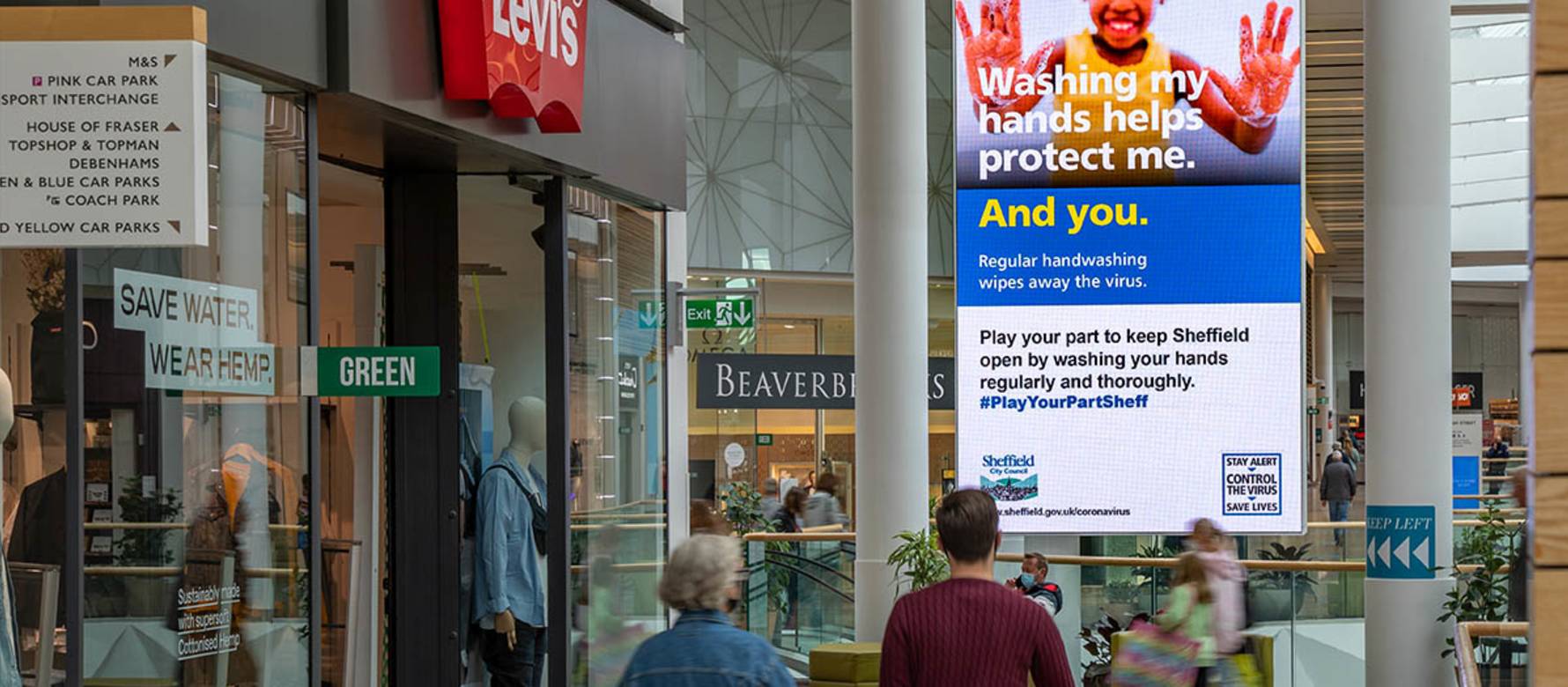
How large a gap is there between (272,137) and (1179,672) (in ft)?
12.5

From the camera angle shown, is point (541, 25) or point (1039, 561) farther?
point (1039, 561)

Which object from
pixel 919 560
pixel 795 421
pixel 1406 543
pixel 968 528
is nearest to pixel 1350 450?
pixel 795 421

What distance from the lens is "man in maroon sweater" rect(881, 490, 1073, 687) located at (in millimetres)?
3793

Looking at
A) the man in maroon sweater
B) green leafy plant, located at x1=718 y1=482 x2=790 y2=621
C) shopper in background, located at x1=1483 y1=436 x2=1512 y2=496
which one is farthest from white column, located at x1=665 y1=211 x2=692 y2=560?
shopper in background, located at x1=1483 y1=436 x2=1512 y2=496

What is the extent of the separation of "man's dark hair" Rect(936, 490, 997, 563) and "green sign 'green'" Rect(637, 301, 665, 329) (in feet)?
17.4

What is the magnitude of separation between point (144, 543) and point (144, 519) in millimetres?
67

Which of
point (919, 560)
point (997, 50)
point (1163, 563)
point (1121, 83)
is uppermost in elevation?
point (997, 50)

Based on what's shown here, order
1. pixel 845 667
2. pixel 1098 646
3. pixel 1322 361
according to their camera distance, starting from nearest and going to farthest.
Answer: pixel 845 667 < pixel 1098 646 < pixel 1322 361

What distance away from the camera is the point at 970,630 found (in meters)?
3.80

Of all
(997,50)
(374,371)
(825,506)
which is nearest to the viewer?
(374,371)

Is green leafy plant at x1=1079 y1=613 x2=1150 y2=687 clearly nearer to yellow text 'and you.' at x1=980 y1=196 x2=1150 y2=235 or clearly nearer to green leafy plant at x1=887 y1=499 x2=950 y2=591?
green leafy plant at x1=887 y1=499 x2=950 y2=591

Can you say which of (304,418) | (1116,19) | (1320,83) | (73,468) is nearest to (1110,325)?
(1116,19)

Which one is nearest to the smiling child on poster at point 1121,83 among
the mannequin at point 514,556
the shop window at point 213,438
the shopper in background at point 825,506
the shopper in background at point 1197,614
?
the mannequin at point 514,556

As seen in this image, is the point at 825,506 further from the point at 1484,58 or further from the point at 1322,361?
the point at 1322,361
